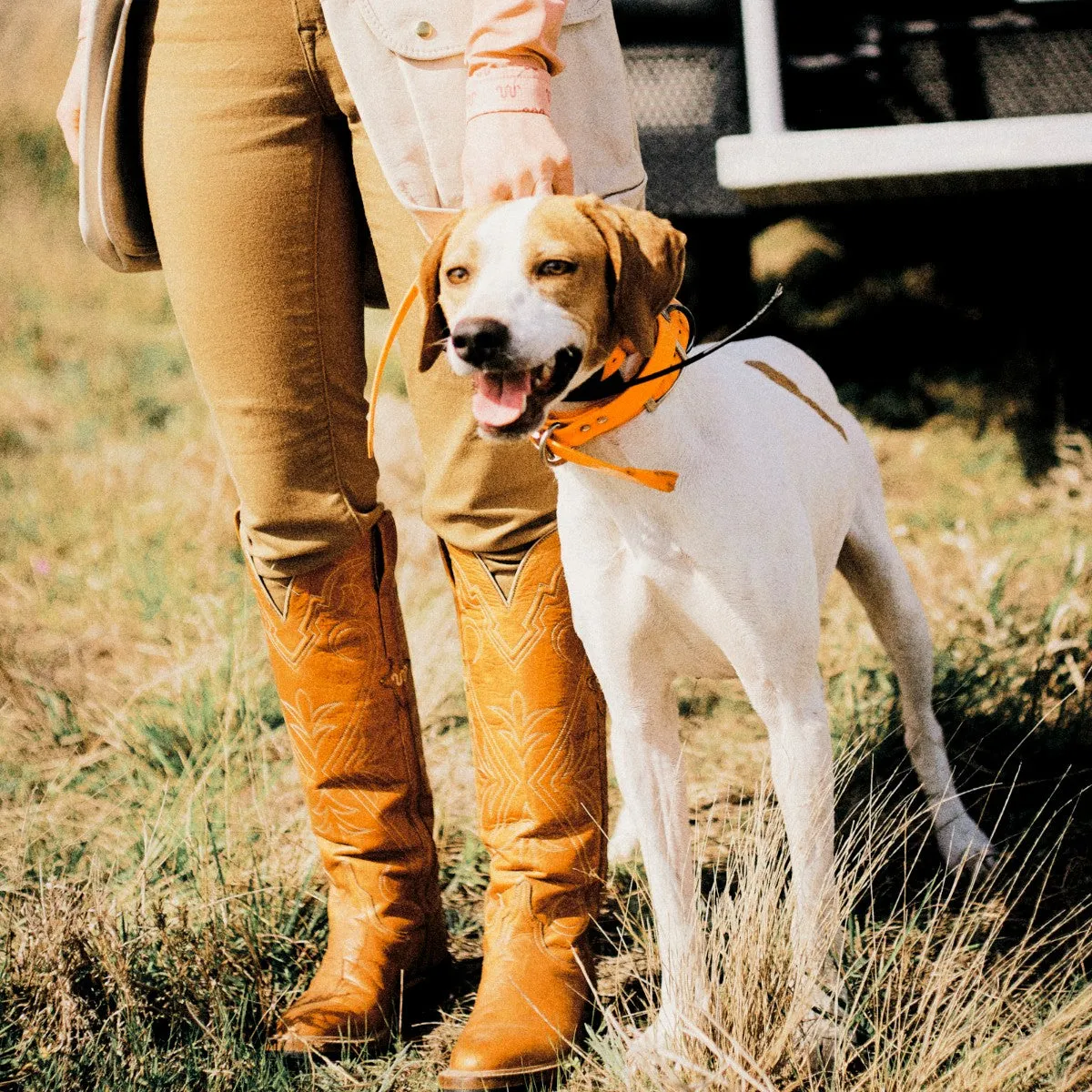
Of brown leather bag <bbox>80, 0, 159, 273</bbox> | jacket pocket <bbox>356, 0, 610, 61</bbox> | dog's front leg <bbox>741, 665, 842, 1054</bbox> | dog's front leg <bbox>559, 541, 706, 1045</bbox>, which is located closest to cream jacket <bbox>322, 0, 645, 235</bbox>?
jacket pocket <bbox>356, 0, 610, 61</bbox>

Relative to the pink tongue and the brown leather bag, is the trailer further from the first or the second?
the pink tongue

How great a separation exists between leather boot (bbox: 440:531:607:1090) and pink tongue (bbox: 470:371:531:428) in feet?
1.62

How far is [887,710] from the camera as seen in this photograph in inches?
120

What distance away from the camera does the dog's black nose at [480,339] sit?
5.47 ft

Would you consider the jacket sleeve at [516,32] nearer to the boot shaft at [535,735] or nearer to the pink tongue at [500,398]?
the pink tongue at [500,398]

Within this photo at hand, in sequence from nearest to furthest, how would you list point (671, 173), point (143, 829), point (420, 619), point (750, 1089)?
point (750, 1089)
point (143, 829)
point (420, 619)
point (671, 173)

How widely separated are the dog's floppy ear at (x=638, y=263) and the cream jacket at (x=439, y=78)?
194 millimetres

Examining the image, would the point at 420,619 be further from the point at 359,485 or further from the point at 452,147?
the point at 452,147

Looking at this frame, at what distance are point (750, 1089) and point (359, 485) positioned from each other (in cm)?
112

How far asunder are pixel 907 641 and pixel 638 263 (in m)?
1.25

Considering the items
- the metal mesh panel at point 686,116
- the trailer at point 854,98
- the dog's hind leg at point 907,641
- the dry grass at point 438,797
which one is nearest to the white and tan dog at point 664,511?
the dry grass at point 438,797

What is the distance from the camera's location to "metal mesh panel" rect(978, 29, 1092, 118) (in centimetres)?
432

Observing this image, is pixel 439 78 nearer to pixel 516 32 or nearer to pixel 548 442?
pixel 516 32

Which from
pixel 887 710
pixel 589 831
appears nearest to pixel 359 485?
pixel 589 831
